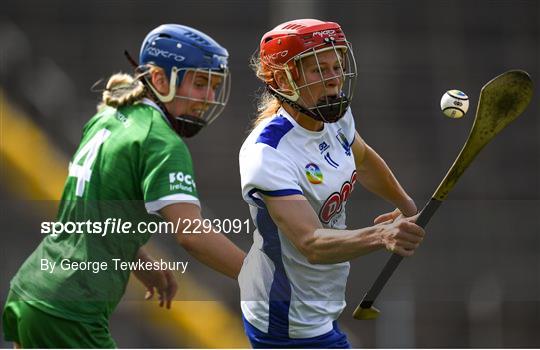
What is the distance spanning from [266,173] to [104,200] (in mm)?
441

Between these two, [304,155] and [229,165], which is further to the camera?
[229,165]

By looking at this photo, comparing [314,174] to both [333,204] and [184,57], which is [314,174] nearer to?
[333,204]

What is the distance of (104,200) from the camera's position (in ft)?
9.68

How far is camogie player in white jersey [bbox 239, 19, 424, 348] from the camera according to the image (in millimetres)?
2857

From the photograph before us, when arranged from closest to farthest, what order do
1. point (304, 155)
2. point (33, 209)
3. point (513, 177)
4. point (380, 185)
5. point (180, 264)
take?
point (304, 155)
point (380, 185)
point (180, 264)
point (33, 209)
point (513, 177)

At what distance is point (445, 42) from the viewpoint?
18.7 feet

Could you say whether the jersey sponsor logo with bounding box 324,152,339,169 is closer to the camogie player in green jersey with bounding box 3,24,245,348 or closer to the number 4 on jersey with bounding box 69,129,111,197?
the camogie player in green jersey with bounding box 3,24,245,348

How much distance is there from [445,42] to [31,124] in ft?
6.86

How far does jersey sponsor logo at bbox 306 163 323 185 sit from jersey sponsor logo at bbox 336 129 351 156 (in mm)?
166

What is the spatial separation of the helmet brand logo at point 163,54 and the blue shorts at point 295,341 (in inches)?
31.6

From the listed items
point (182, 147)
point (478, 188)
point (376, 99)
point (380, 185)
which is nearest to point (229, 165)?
point (376, 99)

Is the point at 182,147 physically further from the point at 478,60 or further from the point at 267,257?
the point at 478,60

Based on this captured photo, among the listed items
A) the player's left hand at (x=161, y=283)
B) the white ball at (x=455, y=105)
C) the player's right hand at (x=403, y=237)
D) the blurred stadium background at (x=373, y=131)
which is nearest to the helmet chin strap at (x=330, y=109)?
the white ball at (x=455, y=105)

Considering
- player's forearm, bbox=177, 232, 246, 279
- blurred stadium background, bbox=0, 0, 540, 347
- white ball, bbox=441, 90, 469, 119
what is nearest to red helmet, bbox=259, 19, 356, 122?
white ball, bbox=441, 90, 469, 119
